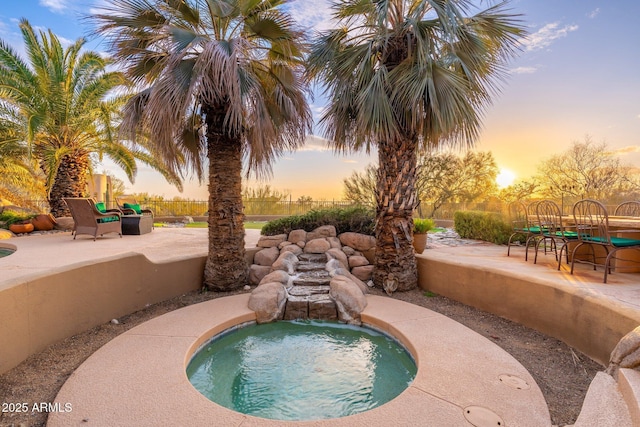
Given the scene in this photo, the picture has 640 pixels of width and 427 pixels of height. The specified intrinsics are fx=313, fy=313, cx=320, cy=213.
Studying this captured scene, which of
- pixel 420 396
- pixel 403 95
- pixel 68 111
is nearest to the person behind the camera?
pixel 420 396

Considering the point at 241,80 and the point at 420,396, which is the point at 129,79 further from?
the point at 420,396

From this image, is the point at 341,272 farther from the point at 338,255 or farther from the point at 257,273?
the point at 257,273

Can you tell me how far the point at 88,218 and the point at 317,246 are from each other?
5914 mm

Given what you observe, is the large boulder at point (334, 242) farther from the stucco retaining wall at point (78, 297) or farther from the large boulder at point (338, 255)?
the stucco retaining wall at point (78, 297)

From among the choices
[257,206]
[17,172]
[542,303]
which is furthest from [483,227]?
[17,172]

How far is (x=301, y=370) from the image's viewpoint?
2943 mm

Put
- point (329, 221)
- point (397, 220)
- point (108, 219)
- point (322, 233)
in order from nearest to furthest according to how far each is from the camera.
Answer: point (397, 220)
point (322, 233)
point (329, 221)
point (108, 219)

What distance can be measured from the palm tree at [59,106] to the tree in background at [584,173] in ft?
69.2

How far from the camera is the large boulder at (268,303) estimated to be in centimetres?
415

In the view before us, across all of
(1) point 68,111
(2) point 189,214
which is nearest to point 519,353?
(1) point 68,111

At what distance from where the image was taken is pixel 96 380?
254cm

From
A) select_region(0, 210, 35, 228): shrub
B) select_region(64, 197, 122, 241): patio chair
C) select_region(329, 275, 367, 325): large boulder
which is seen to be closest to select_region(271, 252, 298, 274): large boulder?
select_region(329, 275, 367, 325): large boulder

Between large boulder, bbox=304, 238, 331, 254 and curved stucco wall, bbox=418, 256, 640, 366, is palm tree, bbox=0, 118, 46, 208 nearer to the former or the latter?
large boulder, bbox=304, 238, 331, 254

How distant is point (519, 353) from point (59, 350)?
465 cm
